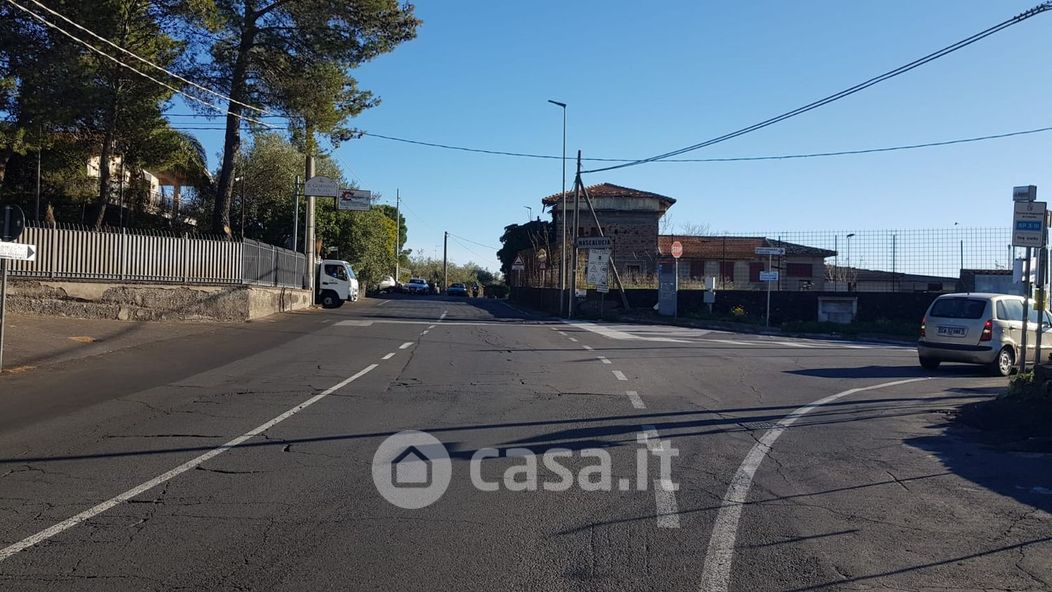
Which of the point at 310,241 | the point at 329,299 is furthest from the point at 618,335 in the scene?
the point at 329,299

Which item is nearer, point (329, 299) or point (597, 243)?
point (597, 243)

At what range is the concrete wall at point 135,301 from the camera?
2178 centimetres

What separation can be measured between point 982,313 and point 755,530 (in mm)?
12773

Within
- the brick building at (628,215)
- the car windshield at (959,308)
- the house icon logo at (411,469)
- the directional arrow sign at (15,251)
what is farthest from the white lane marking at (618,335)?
the brick building at (628,215)

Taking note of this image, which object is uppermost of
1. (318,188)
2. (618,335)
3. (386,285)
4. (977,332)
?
(318,188)

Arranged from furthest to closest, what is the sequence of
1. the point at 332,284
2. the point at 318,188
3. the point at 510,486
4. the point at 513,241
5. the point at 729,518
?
1. the point at 513,241
2. the point at 332,284
3. the point at 318,188
4. the point at 510,486
5. the point at 729,518

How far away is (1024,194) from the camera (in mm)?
14211

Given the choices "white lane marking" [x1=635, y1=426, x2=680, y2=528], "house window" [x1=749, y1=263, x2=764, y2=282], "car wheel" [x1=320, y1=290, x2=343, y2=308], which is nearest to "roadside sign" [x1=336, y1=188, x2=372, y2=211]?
"car wheel" [x1=320, y1=290, x2=343, y2=308]

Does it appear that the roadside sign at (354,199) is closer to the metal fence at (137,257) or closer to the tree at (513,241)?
the metal fence at (137,257)

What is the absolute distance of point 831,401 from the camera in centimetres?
1244

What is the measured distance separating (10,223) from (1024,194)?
1614 centimetres

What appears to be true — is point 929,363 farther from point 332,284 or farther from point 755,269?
point 755,269

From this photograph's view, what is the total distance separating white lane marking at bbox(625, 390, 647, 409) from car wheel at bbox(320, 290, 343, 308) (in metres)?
31.4

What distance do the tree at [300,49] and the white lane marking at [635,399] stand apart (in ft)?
68.3
